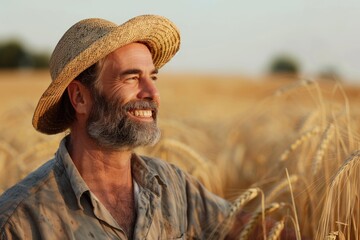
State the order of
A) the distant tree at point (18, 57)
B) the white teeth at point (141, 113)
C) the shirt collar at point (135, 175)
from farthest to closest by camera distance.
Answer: the distant tree at point (18, 57)
the white teeth at point (141, 113)
the shirt collar at point (135, 175)

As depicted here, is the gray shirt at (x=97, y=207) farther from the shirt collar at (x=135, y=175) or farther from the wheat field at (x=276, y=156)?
the wheat field at (x=276, y=156)

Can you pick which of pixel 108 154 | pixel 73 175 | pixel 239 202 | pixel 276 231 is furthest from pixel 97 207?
pixel 276 231

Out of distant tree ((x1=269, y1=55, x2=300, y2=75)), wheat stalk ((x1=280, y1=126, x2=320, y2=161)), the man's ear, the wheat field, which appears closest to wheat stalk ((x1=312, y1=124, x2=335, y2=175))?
the wheat field

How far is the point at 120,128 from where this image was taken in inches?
115

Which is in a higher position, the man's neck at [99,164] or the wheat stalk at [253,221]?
the man's neck at [99,164]

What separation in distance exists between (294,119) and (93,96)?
422 cm

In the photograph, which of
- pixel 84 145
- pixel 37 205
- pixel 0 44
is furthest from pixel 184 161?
pixel 0 44

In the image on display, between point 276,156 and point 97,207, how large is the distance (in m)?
2.28

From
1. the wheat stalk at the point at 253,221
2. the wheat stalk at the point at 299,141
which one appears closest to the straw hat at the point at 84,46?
the wheat stalk at the point at 299,141

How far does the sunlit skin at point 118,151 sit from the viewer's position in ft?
9.56

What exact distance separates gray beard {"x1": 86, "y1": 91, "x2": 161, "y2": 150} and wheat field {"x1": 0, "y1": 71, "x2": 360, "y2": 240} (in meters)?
0.47

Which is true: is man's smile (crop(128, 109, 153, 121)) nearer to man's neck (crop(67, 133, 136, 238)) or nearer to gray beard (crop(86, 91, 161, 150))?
gray beard (crop(86, 91, 161, 150))

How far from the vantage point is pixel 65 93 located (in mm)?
3080

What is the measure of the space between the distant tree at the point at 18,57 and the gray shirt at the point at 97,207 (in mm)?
56294
